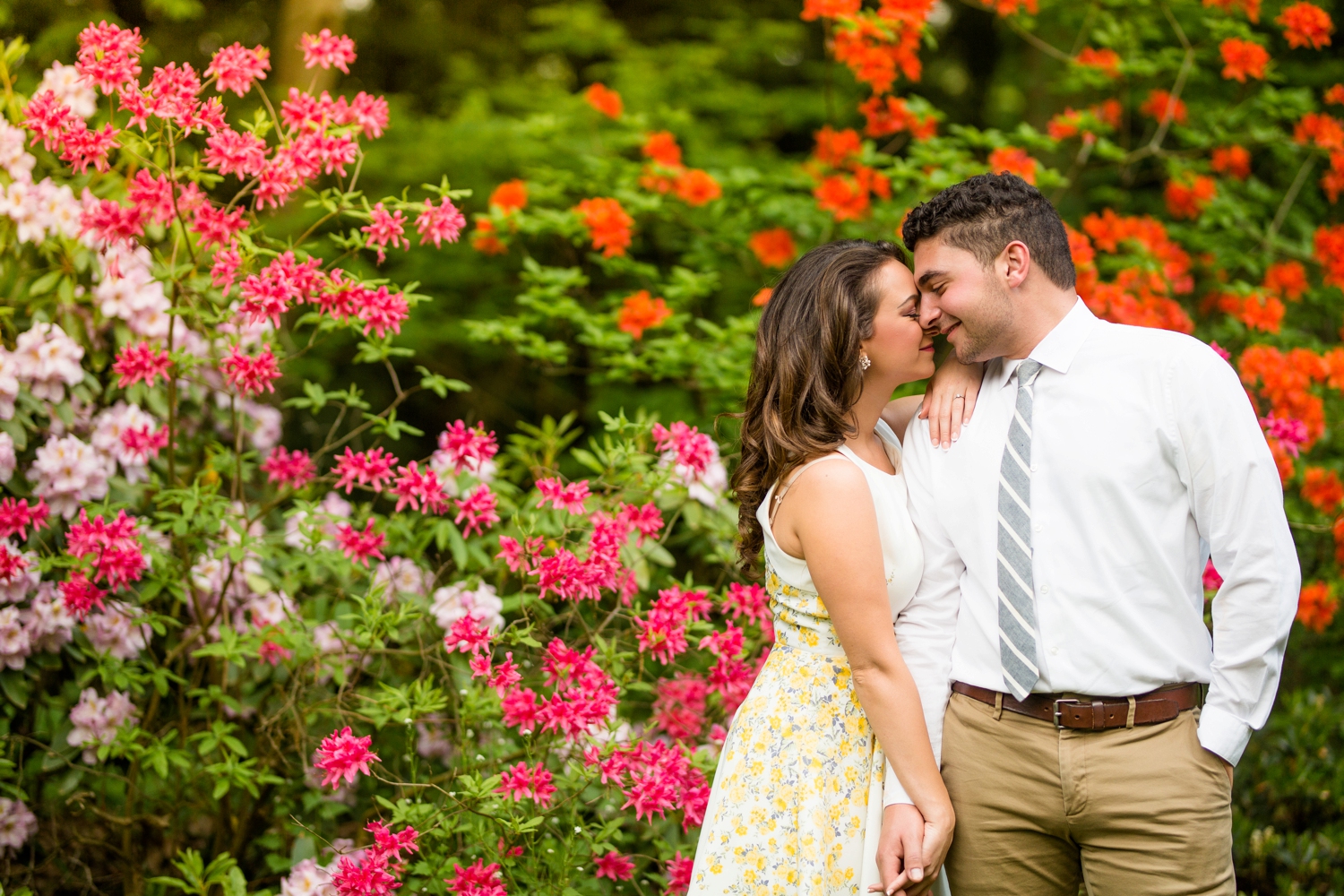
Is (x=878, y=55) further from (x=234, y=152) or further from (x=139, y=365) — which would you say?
(x=139, y=365)

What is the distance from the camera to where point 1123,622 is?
1.85 metres

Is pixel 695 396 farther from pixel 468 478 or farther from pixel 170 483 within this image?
pixel 170 483

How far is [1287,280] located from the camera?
4.03 meters

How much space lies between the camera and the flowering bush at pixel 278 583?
239 centimetres

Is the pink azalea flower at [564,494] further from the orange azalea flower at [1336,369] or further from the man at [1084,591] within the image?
the orange azalea flower at [1336,369]

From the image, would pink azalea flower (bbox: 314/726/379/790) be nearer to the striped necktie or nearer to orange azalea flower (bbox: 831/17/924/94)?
the striped necktie

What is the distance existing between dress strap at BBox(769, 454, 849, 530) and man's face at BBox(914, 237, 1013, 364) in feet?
1.15

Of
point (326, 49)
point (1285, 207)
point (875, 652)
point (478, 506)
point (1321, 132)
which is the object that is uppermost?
point (326, 49)

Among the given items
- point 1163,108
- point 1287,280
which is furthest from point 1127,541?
point 1163,108

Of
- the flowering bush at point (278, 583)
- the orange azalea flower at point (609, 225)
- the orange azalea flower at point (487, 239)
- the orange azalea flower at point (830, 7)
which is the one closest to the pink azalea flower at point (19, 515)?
the flowering bush at point (278, 583)

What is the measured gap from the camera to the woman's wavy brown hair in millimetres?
2000

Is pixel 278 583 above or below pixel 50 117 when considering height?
below

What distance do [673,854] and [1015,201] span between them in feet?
5.51

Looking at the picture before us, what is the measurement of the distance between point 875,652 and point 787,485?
364 millimetres
